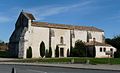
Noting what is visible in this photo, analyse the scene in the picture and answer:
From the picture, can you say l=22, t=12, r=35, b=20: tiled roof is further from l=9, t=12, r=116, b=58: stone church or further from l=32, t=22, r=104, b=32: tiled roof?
l=32, t=22, r=104, b=32: tiled roof

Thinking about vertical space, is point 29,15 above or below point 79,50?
above

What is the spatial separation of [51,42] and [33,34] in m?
5.60

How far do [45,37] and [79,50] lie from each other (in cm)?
987

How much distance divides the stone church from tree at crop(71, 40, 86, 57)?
1.36 metres

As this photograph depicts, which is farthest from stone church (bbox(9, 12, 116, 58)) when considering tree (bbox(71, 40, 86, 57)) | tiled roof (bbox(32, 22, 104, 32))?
tree (bbox(71, 40, 86, 57))

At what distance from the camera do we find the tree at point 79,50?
8146 centimetres

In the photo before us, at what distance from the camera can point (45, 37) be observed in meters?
79.6

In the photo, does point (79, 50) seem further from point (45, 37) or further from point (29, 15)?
point (29, 15)

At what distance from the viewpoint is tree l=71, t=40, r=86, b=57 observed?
3207 inches

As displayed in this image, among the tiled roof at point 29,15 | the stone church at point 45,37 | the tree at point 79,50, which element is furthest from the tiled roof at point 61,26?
the tree at point 79,50

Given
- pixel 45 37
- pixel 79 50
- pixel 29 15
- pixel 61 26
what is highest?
pixel 29 15

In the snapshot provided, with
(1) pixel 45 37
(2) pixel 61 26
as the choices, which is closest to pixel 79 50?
(2) pixel 61 26

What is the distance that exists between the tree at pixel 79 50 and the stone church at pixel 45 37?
1361 millimetres

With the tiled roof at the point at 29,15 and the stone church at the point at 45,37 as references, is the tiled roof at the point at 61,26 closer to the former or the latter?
the stone church at the point at 45,37
